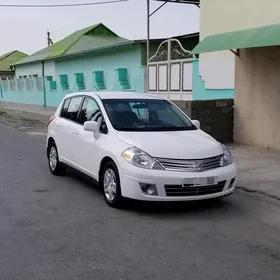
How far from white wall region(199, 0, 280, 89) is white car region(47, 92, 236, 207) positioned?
5.37 metres

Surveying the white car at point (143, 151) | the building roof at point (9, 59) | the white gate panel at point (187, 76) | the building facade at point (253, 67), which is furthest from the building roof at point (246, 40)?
the building roof at point (9, 59)

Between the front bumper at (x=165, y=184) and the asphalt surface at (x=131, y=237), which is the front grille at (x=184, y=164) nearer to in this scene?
the front bumper at (x=165, y=184)

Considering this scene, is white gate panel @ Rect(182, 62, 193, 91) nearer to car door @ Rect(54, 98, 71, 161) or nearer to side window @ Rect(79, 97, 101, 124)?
car door @ Rect(54, 98, 71, 161)

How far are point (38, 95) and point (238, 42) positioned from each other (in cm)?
2359

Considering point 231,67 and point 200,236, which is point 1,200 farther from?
point 231,67

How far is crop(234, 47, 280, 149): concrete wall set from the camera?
11086 millimetres

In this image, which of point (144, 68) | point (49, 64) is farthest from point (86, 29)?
point (144, 68)

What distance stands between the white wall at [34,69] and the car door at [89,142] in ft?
74.3

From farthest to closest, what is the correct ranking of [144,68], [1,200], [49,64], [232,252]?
[49,64] < [144,68] < [1,200] < [232,252]

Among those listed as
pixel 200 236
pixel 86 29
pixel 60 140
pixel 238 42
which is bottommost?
pixel 200 236

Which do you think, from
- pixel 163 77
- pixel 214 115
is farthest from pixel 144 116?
pixel 163 77

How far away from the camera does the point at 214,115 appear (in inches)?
470

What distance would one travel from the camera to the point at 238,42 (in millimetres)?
10461

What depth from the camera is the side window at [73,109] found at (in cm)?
786
